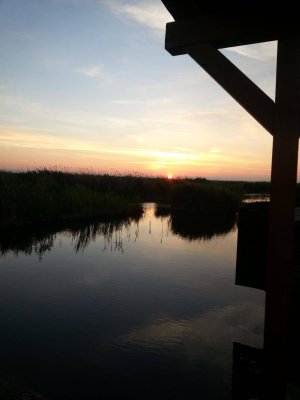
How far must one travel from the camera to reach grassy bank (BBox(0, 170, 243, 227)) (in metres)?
16.3

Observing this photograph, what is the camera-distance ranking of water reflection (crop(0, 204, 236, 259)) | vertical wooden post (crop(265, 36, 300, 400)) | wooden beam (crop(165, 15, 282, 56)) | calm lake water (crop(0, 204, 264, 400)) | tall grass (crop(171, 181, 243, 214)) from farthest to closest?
tall grass (crop(171, 181, 243, 214))
water reflection (crop(0, 204, 236, 259))
calm lake water (crop(0, 204, 264, 400))
wooden beam (crop(165, 15, 282, 56))
vertical wooden post (crop(265, 36, 300, 400))

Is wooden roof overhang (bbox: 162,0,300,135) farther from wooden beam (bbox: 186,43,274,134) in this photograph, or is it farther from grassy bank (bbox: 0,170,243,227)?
grassy bank (bbox: 0,170,243,227)

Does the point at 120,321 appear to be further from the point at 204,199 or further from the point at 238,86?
the point at 204,199

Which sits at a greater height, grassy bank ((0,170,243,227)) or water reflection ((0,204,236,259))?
grassy bank ((0,170,243,227))

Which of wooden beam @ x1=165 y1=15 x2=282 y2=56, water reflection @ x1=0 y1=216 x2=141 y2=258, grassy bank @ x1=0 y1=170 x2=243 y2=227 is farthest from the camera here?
grassy bank @ x1=0 y1=170 x2=243 y2=227

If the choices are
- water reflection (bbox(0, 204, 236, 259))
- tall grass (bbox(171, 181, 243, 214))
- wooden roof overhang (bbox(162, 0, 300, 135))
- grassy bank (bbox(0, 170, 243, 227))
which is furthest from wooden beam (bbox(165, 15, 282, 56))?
tall grass (bbox(171, 181, 243, 214))

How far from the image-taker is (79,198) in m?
19.6

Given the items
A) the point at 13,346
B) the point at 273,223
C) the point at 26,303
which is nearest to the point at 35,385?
the point at 13,346

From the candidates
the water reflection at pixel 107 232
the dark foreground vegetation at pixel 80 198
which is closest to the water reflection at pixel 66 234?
the water reflection at pixel 107 232

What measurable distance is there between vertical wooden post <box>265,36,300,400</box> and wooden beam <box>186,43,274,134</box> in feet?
0.25

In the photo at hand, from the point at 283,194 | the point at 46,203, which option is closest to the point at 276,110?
the point at 283,194

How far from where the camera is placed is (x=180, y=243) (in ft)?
44.6

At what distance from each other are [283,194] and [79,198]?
17670mm

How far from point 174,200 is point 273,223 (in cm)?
2301
